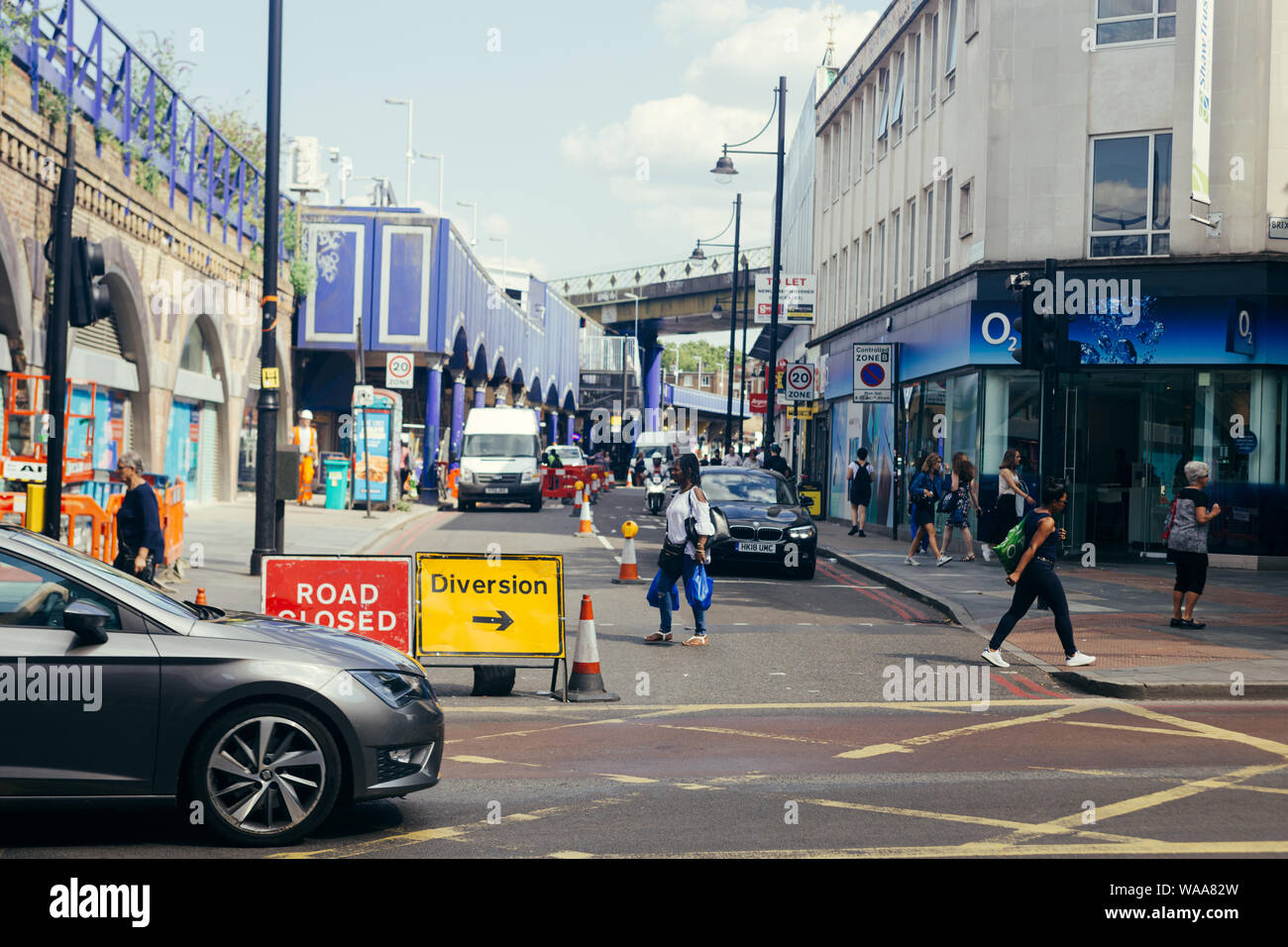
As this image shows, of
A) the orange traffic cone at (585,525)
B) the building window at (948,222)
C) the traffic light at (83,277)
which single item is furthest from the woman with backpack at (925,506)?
the traffic light at (83,277)

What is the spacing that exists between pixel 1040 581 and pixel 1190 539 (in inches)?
113

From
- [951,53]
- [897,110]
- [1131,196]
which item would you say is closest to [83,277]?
[1131,196]

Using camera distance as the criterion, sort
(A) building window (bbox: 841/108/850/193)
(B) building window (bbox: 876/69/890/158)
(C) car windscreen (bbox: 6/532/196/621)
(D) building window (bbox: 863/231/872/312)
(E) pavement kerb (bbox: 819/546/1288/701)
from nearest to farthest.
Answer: (C) car windscreen (bbox: 6/532/196/621) → (E) pavement kerb (bbox: 819/546/1288/701) → (B) building window (bbox: 876/69/890/158) → (D) building window (bbox: 863/231/872/312) → (A) building window (bbox: 841/108/850/193)

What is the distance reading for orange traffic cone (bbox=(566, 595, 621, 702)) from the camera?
10.6m

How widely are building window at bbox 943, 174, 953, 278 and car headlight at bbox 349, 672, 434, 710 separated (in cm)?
2259

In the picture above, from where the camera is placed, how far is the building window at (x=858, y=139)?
38.8m

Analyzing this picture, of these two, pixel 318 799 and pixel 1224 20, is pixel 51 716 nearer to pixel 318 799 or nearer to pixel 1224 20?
pixel 318 799

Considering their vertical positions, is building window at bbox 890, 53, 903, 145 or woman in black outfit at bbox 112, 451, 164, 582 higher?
building window at bbox 890, 53, 903, 145

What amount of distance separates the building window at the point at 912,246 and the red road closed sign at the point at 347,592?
2223 cm

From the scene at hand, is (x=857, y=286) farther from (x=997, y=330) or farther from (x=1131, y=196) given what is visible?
(x=1131, y=196)

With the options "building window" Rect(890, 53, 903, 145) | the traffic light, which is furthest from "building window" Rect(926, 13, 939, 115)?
the traffic light

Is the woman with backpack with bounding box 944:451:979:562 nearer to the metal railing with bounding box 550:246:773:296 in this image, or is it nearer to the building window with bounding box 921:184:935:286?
the building window with bounding box 921:184:935:286
